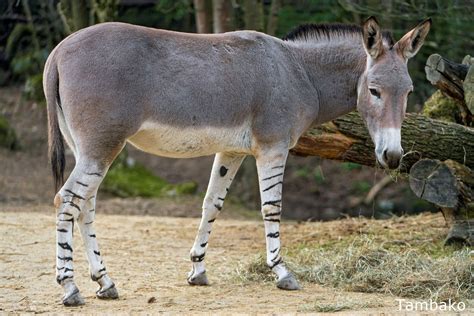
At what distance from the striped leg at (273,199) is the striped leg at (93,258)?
1643 mm

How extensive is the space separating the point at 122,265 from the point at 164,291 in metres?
1.44

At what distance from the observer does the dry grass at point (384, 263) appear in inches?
300

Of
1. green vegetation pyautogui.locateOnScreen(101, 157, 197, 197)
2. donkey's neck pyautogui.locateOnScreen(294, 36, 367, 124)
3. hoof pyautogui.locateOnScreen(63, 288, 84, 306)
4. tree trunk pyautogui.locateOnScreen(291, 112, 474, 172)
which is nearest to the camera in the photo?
hoof pyautogui.locateOnScreen(63, 288, 84, 306)

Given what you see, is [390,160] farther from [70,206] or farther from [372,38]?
[70,206]

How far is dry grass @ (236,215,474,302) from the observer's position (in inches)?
300

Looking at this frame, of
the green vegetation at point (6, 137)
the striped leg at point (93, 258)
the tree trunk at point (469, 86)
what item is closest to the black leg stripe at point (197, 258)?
the striped leg at point (93, 258)

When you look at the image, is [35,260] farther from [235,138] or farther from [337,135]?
[337,135]

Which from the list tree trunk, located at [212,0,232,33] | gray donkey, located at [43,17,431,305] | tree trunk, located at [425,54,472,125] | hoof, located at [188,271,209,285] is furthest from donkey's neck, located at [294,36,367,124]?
tree trunk, located at [212,0,232,33]

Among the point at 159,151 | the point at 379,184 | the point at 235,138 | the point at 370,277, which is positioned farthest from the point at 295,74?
the point at 379,184

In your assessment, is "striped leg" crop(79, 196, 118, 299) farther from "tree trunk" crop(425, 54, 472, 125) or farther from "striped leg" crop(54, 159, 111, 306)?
"tree trunk" crop(425, 54, 472, 125)

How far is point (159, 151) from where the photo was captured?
7.76m

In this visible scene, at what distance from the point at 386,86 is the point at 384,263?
186 cm

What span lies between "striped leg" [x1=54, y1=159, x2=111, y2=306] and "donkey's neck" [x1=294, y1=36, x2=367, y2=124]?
257cm

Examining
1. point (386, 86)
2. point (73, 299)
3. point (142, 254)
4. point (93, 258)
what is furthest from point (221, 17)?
point (73, 299)
